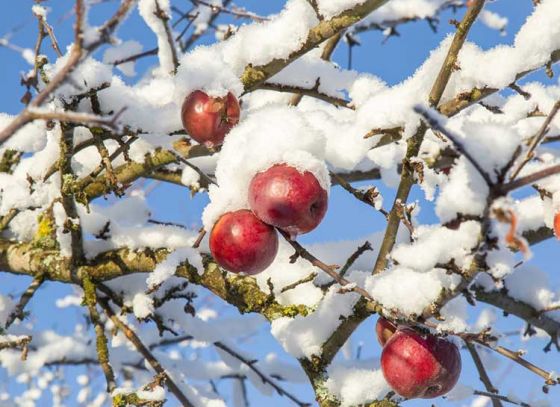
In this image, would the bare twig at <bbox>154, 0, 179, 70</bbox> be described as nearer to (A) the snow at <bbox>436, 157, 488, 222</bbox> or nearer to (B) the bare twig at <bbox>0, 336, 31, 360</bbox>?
(B) the bare twig at <bbox>0, 336, 31, 360</bbox>

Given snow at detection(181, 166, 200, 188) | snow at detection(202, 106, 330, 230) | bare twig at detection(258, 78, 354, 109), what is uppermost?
snow at detection(181, 166, 200, 188)

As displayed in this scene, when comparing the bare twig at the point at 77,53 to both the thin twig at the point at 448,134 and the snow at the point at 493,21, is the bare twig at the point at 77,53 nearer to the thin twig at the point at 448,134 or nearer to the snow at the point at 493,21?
the thin twig at the point at 448,134

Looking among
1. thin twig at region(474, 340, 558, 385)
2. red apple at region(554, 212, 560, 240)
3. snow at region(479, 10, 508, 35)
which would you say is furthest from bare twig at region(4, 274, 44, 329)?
snow at region(479, 10, 508, 35)

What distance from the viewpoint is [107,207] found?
3.40m

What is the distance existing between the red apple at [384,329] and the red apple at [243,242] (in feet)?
1.71

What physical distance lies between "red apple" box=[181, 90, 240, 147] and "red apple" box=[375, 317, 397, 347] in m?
0.83

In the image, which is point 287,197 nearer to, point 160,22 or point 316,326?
point 316,326

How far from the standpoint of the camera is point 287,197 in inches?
60.9

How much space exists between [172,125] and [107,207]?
→ 1313mm

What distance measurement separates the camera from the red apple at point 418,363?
176 centimetres

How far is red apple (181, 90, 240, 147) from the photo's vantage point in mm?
2002

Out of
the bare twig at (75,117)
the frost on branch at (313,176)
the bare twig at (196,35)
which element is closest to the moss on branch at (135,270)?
the frost on branch at (313,176)

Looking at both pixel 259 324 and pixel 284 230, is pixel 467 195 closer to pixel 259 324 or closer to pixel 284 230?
pixel 284 230

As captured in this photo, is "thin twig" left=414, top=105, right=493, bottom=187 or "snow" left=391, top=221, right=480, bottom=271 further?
"snow" left=391, top=221, right=480, bottom=271
